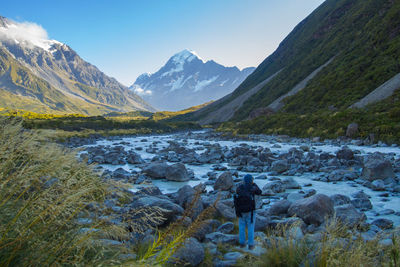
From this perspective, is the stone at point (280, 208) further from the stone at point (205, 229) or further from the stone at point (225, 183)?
the stone at point (225, 183)

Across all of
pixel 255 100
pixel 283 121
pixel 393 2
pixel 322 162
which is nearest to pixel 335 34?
pixel 393 2

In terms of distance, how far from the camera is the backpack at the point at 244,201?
18.0 ft

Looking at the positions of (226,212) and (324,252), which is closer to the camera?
(324,252)

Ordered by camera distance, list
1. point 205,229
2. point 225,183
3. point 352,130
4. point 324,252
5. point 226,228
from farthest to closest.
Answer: point 352,130 < point 225,183 < point 226,228 < point 205,229 < point 324,252

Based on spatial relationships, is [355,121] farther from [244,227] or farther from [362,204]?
[244,227]

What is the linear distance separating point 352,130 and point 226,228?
862 inches

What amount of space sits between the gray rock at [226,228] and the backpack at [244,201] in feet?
3.47

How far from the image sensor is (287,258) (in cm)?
337

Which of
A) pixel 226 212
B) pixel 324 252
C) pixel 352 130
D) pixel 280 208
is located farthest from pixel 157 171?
pixel 352 130

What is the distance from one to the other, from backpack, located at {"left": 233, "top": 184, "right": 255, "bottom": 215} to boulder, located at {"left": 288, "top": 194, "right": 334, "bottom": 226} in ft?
6.08

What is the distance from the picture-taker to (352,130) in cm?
2305

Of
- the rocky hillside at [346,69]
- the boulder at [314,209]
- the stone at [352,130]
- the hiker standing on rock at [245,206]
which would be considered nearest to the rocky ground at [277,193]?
the boulder at [314,209]

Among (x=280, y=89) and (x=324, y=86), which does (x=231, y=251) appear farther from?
(x=280, y=89)

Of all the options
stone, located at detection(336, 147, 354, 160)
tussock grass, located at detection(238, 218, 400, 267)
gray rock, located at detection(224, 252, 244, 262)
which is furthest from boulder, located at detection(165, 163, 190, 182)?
tussock grass, located at detection(238, 218, 400, 267)
